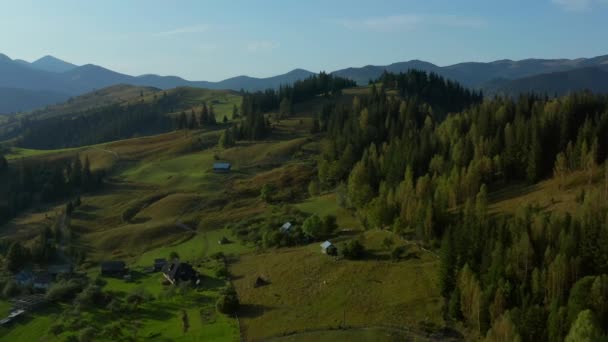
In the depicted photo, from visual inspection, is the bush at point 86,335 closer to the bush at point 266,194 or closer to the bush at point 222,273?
the bush at point 222,273

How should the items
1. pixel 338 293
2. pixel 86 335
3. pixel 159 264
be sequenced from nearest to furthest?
pixel 86 335
pixel 338 293
pixel 159 264

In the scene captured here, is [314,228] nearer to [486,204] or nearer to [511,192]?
[486,204]

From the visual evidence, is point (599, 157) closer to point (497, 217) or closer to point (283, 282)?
point (497, 217)

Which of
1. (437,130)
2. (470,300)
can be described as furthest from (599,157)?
(470,300)

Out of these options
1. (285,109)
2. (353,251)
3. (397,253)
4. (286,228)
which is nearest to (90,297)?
(286,228)

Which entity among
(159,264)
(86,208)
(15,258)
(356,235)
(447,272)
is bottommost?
(159,264)

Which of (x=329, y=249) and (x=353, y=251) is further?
(x=329, y=249)

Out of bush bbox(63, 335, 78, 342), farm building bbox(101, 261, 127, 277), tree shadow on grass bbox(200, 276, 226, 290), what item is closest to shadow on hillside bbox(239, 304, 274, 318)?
tree shadow on grass bbox(200, 276, 226, 290)
